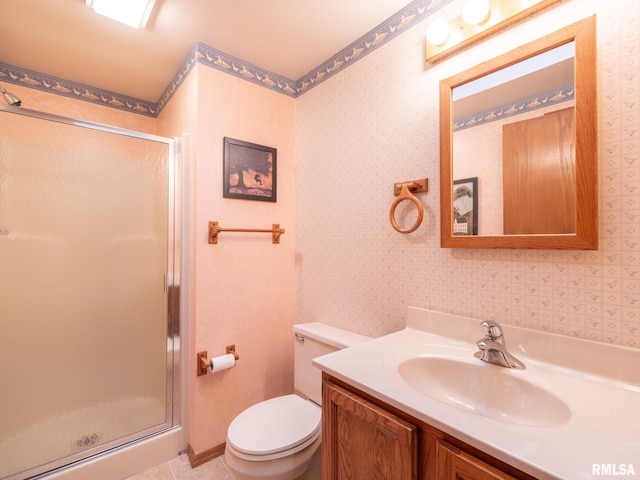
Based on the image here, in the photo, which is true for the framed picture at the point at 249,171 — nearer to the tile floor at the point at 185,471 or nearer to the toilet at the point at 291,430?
the toilet at the point at 291,430

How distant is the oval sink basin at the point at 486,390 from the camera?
800 mm

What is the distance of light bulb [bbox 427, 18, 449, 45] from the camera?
3.84 ft

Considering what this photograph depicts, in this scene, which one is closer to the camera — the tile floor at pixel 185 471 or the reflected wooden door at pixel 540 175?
the reflected wooden door at pixel 540 175

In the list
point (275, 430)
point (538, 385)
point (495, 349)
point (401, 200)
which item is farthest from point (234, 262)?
point (538, 385)

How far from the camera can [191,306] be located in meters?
1.67

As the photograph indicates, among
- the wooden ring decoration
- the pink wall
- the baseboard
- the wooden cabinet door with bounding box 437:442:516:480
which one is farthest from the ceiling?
the baseboard

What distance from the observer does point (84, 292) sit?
1.58 meters

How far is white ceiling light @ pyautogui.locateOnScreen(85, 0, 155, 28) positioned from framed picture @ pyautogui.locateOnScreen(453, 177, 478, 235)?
1591 millimetres

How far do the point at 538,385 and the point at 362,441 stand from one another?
517mm

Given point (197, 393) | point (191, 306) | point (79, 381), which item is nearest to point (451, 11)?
point (191, 306)

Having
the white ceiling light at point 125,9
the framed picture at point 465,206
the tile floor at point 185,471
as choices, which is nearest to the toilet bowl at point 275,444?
the tile floor at point 185,471

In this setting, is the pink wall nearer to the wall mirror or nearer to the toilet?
the toilet

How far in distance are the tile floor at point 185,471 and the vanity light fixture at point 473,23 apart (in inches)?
88.1

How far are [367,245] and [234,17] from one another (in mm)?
1305
